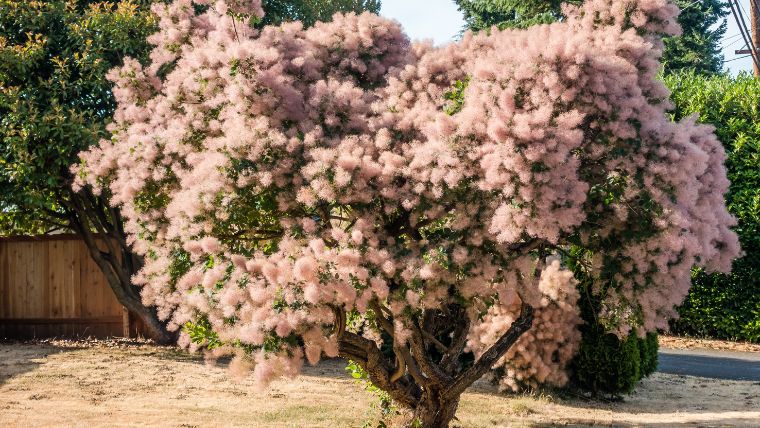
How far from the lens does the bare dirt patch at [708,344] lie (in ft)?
45.0

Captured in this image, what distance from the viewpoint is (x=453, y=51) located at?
602cm

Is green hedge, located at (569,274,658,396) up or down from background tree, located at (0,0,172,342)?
down

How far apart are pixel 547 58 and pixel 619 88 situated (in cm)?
53

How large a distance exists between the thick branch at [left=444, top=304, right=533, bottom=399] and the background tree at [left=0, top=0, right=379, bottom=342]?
Answer: 248 inches

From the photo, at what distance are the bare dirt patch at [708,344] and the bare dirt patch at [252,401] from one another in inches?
140

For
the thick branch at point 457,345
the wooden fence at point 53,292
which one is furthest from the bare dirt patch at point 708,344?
the wooden fence at point 53,292

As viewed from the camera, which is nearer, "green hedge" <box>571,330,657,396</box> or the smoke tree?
the smoke tree

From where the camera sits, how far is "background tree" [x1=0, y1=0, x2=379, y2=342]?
1048 centimetres

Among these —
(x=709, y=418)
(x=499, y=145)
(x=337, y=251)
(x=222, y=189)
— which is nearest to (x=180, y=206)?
(x=222, y=189)

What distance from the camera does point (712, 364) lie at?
11984mm

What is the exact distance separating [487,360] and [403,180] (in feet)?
6.63

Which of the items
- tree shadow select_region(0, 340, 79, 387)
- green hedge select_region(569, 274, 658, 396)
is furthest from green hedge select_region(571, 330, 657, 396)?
tree shadow select_region(0, 340, 79, 387)

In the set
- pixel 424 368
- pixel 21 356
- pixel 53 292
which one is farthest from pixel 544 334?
pixel 53 292

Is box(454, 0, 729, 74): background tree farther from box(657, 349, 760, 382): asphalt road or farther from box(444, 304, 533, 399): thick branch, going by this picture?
box(444, 304, 533, 399): thick branch
